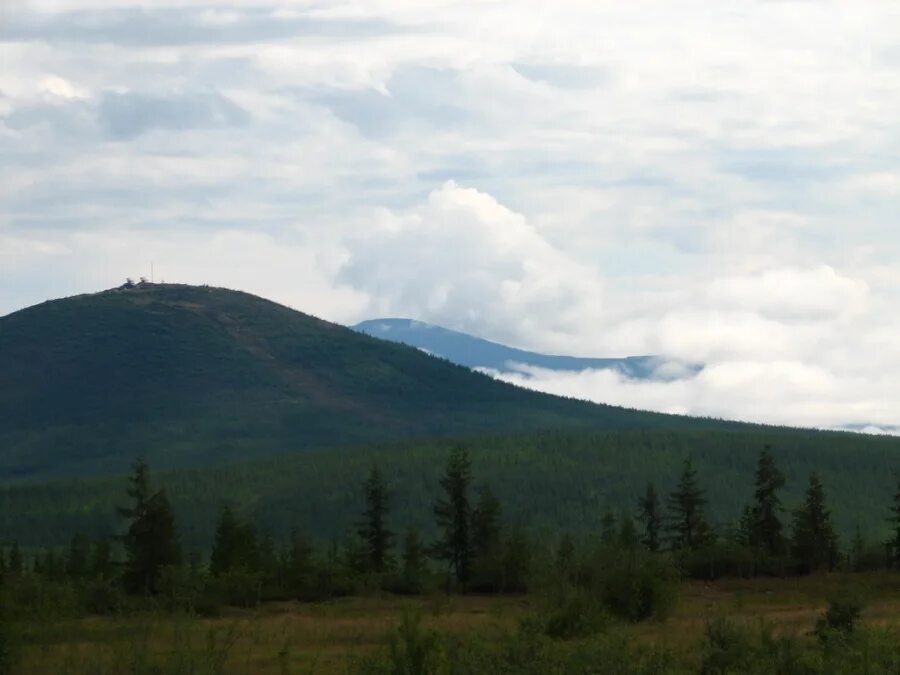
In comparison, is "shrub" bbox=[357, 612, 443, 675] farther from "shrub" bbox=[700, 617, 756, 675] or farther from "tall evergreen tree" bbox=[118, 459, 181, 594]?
"tall evergreen tree" bbox=[118, 459, 181, 594]

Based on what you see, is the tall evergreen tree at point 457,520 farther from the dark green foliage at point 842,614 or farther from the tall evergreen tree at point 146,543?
the dark green foliage at point 842,614

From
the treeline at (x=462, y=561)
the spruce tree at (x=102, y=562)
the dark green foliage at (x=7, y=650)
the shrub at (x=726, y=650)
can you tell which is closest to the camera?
the shrub at (x=726, y=650)

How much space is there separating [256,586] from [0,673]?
27.6 metres

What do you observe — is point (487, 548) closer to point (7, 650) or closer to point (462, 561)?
point (462, 561)

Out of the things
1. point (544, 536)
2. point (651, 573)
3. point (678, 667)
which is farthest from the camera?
point (544, 536)

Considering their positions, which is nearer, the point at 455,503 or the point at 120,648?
the point at 120,648

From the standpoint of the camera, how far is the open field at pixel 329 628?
119ft

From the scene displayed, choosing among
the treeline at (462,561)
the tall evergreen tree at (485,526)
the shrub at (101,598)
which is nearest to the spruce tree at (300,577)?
the treeline at (462,561)

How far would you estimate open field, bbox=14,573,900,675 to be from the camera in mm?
36250

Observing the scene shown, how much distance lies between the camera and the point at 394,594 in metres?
71.8

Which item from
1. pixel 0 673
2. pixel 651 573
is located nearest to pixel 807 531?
pixel 651 573

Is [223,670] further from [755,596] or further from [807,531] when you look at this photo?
[807,531]

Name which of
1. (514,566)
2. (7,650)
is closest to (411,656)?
(7,650)

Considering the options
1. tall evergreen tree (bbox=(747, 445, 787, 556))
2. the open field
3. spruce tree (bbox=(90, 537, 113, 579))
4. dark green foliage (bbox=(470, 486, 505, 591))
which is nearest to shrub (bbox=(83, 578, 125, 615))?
the open field
